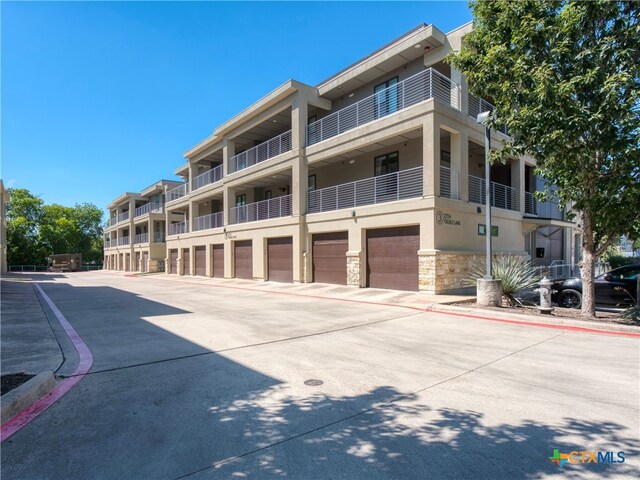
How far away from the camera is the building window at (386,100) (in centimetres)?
1848

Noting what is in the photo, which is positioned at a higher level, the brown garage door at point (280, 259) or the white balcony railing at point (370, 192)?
the white balcony railing at point (370, 192)

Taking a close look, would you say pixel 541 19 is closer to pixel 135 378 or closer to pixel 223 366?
pixel 223 366

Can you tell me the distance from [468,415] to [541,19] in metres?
9.35

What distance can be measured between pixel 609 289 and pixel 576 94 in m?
6.76

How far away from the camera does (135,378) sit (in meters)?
5.28

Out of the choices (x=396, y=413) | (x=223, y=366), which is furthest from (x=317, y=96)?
(x=396, y=413)

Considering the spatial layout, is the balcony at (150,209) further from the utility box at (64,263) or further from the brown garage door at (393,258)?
the brown garage door at (393,258)

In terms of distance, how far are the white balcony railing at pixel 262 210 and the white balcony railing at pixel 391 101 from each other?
15.3 feet

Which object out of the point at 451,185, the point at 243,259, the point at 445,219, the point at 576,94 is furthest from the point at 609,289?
the point at 243,259

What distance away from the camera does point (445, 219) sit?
15.4m

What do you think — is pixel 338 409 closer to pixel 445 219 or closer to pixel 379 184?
pixel 445 219

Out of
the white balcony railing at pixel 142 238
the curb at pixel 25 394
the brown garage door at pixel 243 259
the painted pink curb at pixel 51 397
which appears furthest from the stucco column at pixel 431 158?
the white balcony railing at pixel 142 238

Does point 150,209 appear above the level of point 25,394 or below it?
above

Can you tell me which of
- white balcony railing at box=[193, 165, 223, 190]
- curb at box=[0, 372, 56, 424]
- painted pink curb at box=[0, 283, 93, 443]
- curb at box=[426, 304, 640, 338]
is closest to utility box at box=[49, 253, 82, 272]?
white balcony railing at box=[193, 165, 223, 190]
